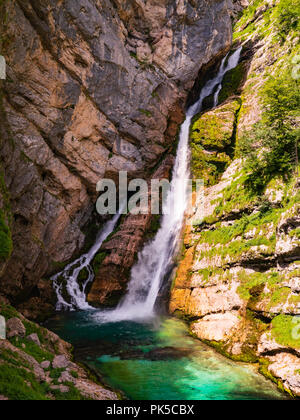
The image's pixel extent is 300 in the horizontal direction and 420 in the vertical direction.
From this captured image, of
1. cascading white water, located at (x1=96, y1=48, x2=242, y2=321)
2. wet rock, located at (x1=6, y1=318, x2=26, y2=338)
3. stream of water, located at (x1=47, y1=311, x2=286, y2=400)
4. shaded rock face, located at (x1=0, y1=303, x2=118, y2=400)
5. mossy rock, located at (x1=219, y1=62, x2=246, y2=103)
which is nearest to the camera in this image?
shaded rock face, located at (x1=0, y1=303, x2=118, y2=400)

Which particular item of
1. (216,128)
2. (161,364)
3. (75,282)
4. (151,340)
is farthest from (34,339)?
(216,128)

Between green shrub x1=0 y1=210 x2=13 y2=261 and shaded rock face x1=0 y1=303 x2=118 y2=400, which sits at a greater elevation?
green shrub x1=0 y1=210 x2=13 y2=261

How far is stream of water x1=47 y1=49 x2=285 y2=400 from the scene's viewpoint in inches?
393

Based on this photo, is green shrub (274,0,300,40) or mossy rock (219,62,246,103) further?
mossy rock (219,62,246,103)

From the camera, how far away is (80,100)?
2275 cm

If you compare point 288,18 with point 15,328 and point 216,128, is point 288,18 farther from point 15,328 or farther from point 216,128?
point 15,328

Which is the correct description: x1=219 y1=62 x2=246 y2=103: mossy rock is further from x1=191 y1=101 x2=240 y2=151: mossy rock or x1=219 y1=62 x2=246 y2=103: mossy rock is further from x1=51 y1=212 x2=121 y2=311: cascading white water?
x1=51 y1=212 x2=121 y2=311: cascading white water

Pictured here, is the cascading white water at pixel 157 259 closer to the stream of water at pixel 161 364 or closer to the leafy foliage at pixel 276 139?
the stream of water at pixel 161 364

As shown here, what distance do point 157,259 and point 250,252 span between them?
29.9 feet

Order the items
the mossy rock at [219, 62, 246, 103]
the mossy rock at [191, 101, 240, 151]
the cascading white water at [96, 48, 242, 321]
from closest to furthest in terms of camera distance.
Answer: the cascading white water at [96, 48, 242, 321] → the mossy rock at [191, 101, 240, 151] → the mossy rock at [219, 62, 246, 103]

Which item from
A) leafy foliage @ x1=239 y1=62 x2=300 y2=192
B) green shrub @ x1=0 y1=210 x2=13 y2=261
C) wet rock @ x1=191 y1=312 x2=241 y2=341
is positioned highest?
leafy foliage @ x1=239 y1=62 x2=300 y2=192

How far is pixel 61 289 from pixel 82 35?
1989cm

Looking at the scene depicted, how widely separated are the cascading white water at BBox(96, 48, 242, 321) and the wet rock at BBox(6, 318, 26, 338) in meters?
8.69

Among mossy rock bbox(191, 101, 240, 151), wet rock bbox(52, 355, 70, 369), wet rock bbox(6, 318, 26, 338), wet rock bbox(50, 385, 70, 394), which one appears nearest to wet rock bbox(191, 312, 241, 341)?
wet rock bbox(52, 355, 70, 369)
